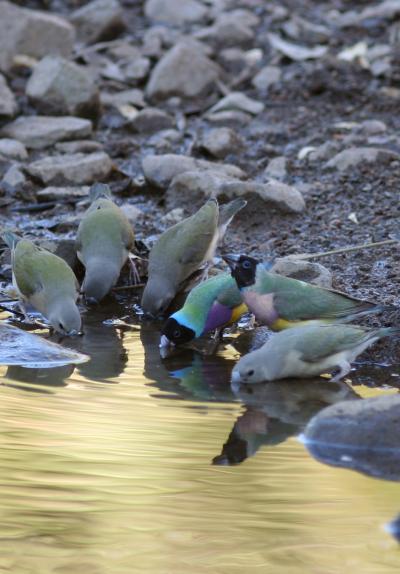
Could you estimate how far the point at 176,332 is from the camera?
22.2ft

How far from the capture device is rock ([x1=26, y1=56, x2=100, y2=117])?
11539 millimetres

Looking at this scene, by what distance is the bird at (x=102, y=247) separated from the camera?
7.63 metres

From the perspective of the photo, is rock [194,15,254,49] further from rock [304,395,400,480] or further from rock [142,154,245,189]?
rock [304,395,400,480]

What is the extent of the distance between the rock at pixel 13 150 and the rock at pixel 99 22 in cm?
320

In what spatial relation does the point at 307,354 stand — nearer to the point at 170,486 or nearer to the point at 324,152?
the point at 170,486

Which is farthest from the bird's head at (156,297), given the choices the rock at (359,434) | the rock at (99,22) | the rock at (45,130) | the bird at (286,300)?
the rock at (99,22)

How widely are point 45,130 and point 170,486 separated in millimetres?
6908

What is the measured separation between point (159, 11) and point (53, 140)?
414cm

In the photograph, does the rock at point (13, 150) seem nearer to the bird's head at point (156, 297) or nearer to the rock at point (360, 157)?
the rock at point (360, 157)

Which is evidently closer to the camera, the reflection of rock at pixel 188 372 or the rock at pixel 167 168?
the reflection of rock at pixel 188 372

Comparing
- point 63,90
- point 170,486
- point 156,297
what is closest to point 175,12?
point 63,90

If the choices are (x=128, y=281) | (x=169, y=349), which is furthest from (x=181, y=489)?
(x=128, y=281)

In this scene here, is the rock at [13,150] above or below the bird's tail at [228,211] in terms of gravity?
below

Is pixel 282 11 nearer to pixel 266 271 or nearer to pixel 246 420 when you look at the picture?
pixel 266 271
